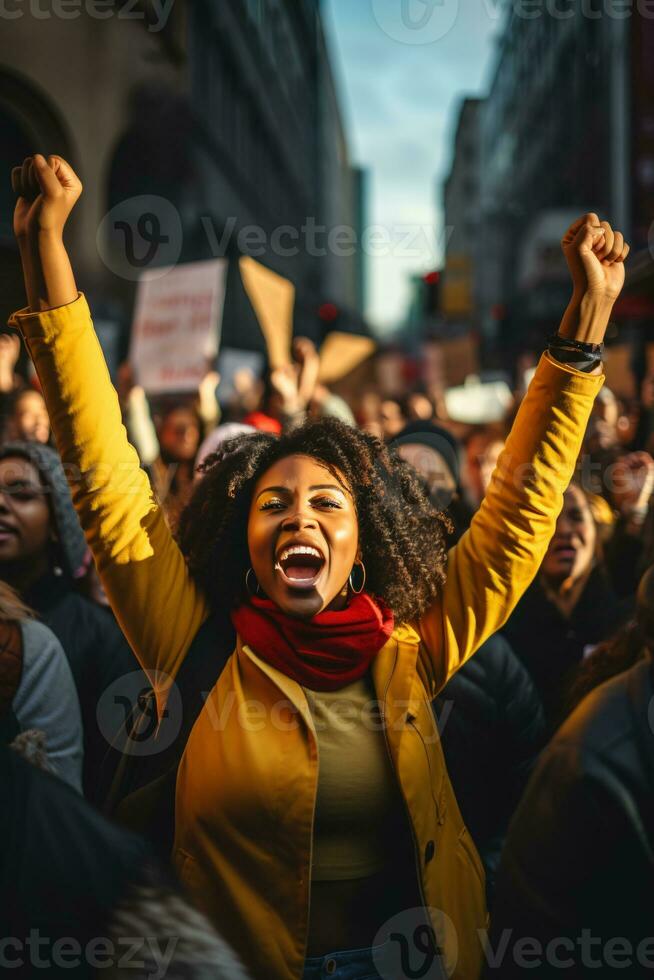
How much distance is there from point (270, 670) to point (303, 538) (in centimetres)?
26

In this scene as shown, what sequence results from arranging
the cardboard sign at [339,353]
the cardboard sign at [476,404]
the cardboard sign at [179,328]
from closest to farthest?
the cardboard sign at [179,328], the cardboard sign at [476,404], the cardboard sign at [339,353]

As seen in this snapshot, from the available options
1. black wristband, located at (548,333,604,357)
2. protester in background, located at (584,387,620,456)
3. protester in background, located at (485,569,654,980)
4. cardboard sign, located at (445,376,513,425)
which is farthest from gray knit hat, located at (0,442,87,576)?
cardboard sign, located at (445,376,513,425)

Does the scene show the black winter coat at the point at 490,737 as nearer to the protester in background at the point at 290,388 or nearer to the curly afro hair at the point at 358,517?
the curly afro hair at the point at 358,517

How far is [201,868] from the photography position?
1.81m

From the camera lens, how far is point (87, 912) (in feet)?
3.99

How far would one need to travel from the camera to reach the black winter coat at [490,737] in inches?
92.0

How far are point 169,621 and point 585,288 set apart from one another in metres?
1.06

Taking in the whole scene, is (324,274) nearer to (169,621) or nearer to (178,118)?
(178,118)

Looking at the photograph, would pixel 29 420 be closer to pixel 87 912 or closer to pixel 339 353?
pixel 87 912

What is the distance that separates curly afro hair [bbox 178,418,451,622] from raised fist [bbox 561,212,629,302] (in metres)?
0.60

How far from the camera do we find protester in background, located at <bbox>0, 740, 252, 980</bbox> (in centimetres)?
121

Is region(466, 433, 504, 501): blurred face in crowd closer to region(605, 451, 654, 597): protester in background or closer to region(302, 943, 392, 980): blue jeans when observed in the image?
region(605, 451, 654, 597): protester in background

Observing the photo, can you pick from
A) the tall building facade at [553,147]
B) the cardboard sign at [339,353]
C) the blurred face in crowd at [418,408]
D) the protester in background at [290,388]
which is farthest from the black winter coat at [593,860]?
the tall building facade at [553,147]

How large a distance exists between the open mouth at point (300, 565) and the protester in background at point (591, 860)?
2.23 ft
